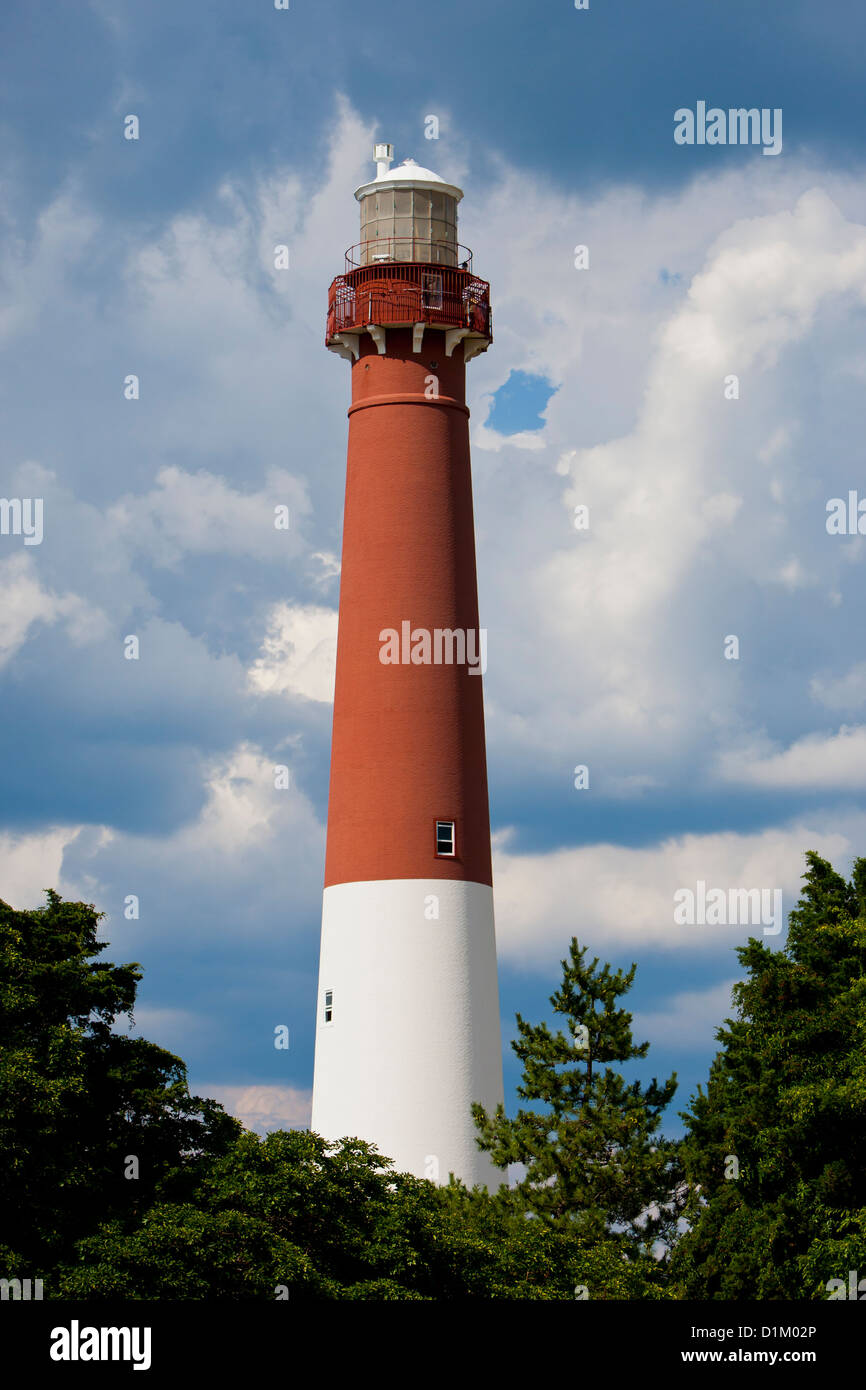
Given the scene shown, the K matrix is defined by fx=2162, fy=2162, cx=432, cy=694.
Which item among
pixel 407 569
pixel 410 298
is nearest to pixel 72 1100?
pixel 407 569

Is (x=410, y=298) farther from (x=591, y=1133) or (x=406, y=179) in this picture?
(x=591, y=1133)

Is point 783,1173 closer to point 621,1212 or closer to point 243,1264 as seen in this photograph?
point 621,1212

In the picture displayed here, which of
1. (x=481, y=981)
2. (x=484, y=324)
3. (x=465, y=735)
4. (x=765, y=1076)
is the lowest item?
(x=765, y=1076)

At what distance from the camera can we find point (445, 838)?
50.9m

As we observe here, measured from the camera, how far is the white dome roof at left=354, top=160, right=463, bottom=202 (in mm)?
54375

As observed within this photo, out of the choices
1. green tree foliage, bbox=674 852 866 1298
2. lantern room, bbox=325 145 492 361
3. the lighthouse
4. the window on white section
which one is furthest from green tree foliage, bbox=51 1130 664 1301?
lantern room, bbox=325 145 492 361

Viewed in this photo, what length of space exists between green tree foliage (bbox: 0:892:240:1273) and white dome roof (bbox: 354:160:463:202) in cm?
2170

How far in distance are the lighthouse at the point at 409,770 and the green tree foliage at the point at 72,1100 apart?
26.8 ft

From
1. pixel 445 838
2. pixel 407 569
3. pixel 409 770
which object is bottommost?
pixel 445 838

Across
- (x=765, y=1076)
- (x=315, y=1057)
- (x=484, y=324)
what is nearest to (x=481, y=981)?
(x=315, y=1057)

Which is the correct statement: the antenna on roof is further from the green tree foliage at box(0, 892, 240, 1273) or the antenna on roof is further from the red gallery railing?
the green tree foliage at box(0, 892, 240, 1273)

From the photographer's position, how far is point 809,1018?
42938 mm

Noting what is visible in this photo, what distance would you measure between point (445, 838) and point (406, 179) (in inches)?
658
